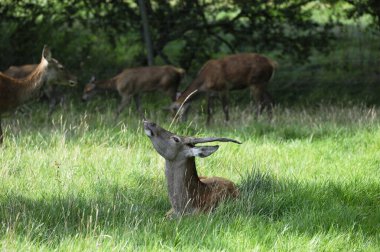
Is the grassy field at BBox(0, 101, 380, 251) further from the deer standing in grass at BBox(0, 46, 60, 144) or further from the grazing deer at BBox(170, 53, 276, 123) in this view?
the grazing deer at BBox(170, 53, 276, 123)

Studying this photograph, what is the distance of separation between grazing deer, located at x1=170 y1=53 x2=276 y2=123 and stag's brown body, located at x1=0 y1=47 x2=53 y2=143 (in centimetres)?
279

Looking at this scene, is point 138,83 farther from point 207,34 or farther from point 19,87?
point 19,87

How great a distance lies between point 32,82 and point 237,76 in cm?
384

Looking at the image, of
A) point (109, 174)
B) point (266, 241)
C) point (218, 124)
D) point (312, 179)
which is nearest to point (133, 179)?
point (109, 174)

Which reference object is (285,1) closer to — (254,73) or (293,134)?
(254,73)

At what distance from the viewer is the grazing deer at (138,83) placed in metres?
Answer: 13.3

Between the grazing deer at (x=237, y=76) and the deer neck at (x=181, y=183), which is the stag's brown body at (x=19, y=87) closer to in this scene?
the grazing deer at (x=237, y=76)

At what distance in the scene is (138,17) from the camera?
14.0 metres

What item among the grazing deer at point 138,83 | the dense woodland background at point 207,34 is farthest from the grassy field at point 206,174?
the dense woodland background at point 207,34

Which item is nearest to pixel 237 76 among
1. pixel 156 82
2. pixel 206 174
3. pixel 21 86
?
pixel 156 82

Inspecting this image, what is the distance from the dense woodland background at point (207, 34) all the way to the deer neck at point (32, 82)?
121 inches

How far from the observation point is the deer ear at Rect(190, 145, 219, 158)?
5.82m

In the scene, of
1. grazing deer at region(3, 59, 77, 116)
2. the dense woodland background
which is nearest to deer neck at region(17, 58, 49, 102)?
grazing deer at region(3, 59, 77, 116)

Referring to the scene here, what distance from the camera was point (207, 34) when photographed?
14.2 m
